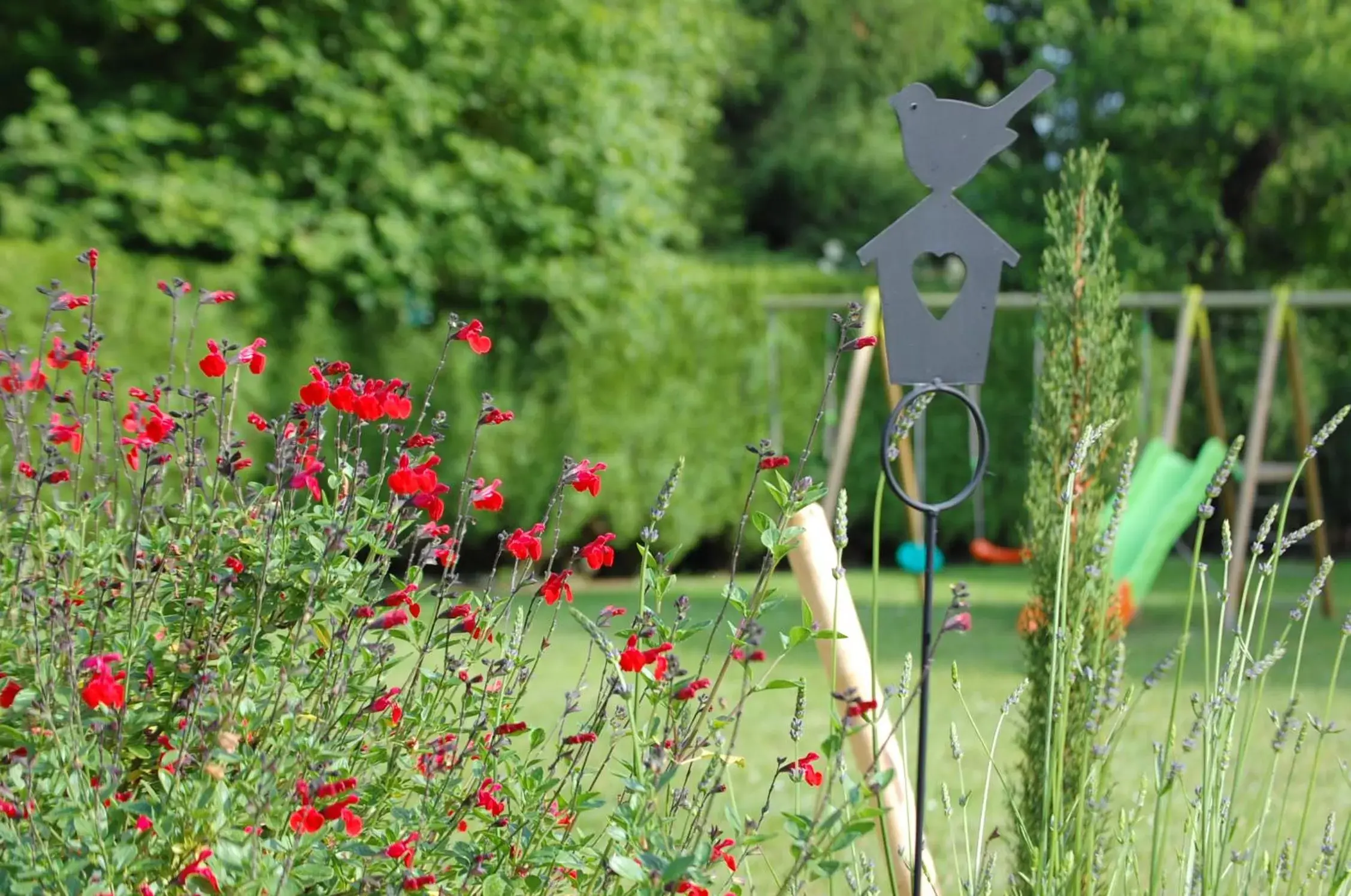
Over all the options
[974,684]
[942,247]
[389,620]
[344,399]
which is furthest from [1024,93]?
[974,684]

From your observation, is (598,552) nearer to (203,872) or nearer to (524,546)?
(524,546)

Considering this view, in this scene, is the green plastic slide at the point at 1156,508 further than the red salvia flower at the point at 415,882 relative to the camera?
Yes

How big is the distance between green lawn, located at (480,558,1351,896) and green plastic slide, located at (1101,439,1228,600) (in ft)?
1.41

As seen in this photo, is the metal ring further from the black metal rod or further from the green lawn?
the green lawn

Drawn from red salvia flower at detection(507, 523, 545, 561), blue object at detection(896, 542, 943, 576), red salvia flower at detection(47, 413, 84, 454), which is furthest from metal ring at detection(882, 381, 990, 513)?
blue object at detection(896, 542, 943, 576)

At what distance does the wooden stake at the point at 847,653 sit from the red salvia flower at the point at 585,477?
0.46 meters

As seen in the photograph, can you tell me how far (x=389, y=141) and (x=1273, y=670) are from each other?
5.66 meters

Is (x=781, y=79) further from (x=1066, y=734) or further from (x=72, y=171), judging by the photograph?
(x=1066, y=734)

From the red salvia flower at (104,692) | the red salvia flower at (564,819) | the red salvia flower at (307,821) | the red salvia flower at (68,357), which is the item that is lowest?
the red salvia flower at (564,819)

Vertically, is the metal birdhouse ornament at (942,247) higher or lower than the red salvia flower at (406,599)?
higher

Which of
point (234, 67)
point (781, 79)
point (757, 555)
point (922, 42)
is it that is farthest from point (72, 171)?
point (922, 42)

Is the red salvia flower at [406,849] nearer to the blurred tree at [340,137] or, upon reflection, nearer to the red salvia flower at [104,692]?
the red salvia flower at [104,692]

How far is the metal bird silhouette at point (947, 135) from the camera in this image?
2234mm

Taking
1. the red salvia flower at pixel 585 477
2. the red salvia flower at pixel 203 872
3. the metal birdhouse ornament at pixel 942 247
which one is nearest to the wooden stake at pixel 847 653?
the metal birdhouse ornament at pixel 942 247
